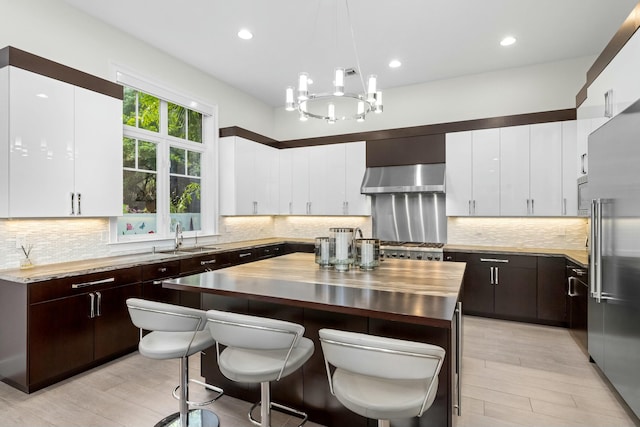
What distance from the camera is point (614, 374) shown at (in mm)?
2445

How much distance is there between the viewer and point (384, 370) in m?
1.37

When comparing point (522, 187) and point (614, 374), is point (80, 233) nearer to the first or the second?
point (614, 374)

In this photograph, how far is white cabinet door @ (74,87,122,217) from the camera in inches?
123

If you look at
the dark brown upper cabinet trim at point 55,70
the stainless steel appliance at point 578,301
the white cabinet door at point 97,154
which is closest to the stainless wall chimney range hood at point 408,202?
the stainless steel appliance at point 578,301

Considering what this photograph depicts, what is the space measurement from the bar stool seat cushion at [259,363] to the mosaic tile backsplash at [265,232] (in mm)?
2392

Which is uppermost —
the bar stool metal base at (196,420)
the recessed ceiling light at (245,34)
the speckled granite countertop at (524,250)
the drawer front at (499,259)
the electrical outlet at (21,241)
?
the recessed ceiling light at (245,34)

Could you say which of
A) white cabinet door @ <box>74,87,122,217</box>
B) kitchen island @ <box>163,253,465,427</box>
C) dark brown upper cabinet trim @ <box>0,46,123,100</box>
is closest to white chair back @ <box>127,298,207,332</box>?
kitchen island @ <box>163,253,465,427</box>

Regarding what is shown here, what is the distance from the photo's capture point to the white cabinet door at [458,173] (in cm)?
465

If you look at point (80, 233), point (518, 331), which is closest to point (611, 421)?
point (518, 331)

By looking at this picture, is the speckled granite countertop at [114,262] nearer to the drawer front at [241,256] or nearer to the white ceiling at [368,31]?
the drawer front at [241,256]

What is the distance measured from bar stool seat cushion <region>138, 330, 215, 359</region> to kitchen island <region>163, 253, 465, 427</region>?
0.92ft

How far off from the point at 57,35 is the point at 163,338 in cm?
310

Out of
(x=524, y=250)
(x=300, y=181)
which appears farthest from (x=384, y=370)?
(x=300, y=181)

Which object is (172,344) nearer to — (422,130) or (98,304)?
(98,304)
